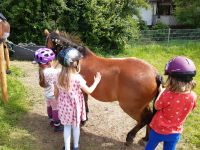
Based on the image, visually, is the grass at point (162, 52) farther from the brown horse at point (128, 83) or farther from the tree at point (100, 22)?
the brown horse at point (128, 83)

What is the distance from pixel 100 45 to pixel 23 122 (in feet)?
21.4

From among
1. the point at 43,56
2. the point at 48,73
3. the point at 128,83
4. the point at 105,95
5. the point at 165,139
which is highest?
the point at 43,56

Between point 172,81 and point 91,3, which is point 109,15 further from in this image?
point 172,81

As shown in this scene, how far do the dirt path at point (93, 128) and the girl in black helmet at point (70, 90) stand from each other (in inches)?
22.9

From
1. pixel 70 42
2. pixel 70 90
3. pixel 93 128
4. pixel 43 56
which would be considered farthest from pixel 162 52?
pixel 70 90

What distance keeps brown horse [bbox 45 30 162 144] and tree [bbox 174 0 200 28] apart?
14960 mm

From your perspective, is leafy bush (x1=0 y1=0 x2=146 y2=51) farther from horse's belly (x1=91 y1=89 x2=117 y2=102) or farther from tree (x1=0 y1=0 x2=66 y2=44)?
horse's belly (x1=91 y1=89 x2=117 y2=102)

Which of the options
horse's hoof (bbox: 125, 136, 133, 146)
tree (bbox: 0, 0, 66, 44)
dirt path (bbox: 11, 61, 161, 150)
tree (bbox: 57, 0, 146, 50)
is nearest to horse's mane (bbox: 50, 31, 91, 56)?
dirt path (bbox: 11, 61, 161, 150)

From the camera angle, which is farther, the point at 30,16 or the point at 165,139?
the point at 30,16

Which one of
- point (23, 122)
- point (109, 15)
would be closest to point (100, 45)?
point (109, 15)

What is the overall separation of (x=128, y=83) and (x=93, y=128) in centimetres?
125

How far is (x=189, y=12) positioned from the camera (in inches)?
739

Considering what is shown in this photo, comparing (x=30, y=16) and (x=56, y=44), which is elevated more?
(x=30, y=16)

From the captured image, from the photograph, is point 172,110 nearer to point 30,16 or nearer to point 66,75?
point 66,75
